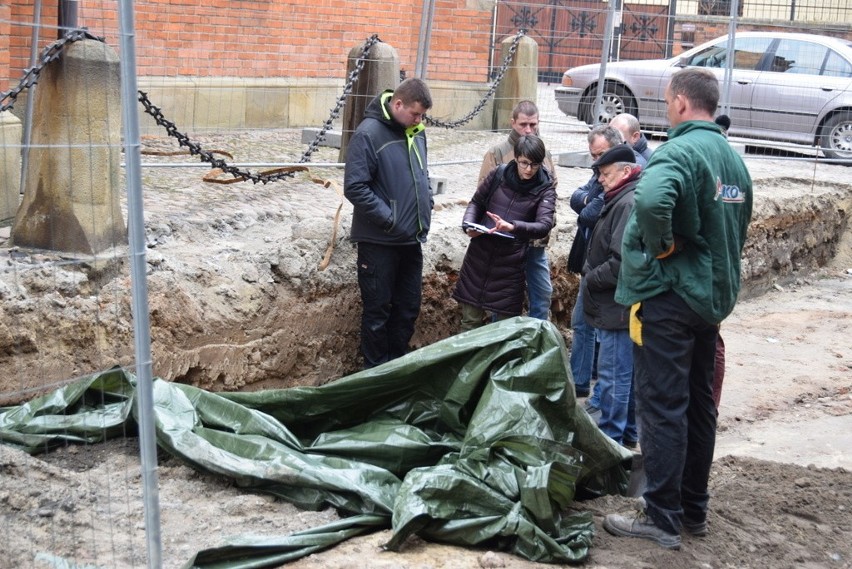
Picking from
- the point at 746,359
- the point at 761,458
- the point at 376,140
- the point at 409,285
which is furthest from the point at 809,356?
the point at 376,140

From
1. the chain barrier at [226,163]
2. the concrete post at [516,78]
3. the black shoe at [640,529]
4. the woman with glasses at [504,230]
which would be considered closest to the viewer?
the black shoe at [640,529]

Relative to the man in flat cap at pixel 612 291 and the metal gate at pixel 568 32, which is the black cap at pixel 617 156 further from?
the metal gate at pixel 568 32

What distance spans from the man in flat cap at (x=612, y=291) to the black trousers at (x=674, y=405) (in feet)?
3.76

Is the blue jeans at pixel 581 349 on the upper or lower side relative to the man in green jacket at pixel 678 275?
lower

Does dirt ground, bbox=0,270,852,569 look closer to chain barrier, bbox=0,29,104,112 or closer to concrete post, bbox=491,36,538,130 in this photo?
chain barrier, bbox=0,29,104,112

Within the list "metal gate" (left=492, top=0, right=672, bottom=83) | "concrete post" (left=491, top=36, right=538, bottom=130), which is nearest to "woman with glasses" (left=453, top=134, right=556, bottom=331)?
"concrete post" (left=491, top=36, right=538, bottom=130)

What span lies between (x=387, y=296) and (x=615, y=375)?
1.58 m

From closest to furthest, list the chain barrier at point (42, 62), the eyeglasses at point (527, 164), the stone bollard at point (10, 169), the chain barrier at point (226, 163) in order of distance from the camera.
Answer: the chain barrier at point (42, 62), the stone bollard at point (10, 169), the eyeglasses at point (527, 164), the chain barrier at point (226, 163)

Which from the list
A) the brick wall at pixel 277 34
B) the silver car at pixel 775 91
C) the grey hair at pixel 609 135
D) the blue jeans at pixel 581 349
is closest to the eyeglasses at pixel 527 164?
the grey hair at pixel 609 135

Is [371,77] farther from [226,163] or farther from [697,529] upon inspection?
[697,529]

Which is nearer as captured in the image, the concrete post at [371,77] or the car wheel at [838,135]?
the concrete post at [371,77]

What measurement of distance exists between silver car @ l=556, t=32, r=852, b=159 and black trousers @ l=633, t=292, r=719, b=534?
324 inches

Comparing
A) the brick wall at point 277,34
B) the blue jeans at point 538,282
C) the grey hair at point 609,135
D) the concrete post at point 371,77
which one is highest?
the brick wall at point 277,34

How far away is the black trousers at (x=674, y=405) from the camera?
4629 millimetres
